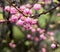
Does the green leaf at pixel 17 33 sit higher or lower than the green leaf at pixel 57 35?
higher

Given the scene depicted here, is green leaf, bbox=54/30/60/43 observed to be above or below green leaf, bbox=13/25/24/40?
below

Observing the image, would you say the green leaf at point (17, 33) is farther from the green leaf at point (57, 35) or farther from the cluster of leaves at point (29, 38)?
the green leaf at point (57, 35)

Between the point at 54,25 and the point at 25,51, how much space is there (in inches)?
32.9

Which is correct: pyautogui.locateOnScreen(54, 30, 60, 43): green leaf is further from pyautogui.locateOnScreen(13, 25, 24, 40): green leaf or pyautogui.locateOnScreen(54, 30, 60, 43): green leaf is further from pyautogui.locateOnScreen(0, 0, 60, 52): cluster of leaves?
pyautogui.locateOnScreen(13, 25, 24, 40): green leaf

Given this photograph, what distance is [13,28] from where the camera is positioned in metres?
3.76

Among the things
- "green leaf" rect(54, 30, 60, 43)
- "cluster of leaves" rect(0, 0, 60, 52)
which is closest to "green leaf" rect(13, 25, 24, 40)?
"cluster of leaves" rect(0, 0, 60, 52)

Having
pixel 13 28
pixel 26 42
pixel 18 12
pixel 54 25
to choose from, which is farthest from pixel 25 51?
pixel 18 12

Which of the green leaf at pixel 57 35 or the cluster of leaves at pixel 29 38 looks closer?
the cluster of leaves at pixel 29 38

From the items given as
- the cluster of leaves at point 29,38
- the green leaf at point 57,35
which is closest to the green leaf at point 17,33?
the cluster of leaves at point 29,38

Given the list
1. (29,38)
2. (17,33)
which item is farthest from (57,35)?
(17,33)

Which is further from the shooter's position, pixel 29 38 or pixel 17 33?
pixel 17 33

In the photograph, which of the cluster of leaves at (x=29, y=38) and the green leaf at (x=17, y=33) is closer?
the cluster of leaves at (x=29, y=38)

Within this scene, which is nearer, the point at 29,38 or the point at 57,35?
the point at 29,38

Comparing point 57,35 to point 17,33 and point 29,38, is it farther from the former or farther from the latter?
point 17,33
